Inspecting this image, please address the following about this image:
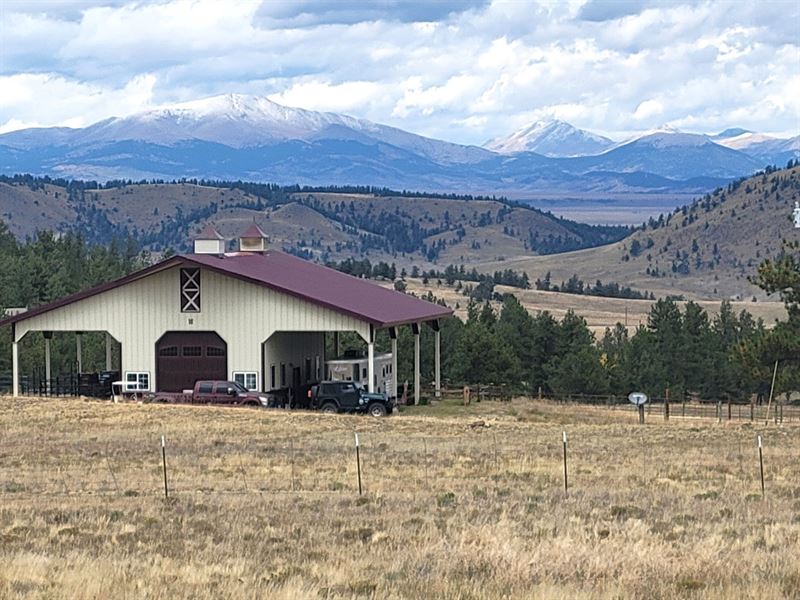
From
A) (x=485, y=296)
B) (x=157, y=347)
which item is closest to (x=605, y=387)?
(x=157, y=347)

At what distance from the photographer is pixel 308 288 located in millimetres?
53188

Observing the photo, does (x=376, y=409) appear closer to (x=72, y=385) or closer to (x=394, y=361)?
(x=394, y=361)

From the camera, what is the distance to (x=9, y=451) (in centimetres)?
3356

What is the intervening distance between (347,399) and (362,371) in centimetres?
632

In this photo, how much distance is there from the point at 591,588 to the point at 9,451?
22.3 m

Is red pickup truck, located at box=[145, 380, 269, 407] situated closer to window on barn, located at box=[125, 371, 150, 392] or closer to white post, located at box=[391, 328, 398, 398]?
window on barn, located at box=[125, 371, 150, 392]

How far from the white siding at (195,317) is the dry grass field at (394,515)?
35.7ft

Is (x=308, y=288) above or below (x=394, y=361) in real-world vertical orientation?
above

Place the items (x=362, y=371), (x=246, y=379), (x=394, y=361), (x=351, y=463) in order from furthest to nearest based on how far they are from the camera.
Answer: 1. (x=362, y=371)
2. (x=394, y=361)
3. (x=246, y=379)
4. (x=351, y=463)

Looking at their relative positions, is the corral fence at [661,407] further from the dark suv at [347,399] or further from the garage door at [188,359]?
the garage door at [188,359]

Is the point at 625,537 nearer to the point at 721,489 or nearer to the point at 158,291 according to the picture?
the point at 721,489

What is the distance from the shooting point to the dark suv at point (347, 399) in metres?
48.5

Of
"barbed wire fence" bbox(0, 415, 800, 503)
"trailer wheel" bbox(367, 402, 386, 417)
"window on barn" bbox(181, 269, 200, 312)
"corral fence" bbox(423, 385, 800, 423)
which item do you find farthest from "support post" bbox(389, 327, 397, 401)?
"barbed wire fence" bbox(0, 415, 800, 503)

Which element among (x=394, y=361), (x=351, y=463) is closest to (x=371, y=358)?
(x=394, y=361)
